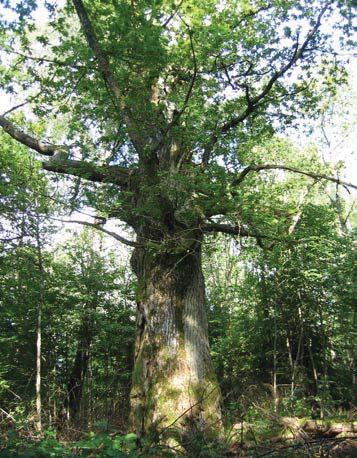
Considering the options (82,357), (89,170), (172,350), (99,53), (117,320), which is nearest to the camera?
(99,53)

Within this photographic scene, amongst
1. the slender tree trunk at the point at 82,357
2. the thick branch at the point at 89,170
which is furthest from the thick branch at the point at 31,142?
the slender tree trunk at the point at 82,357

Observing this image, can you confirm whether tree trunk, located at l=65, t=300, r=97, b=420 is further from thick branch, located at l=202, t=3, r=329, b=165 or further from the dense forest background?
A: thick branch, located at l=202, t=3, r=329, b=165

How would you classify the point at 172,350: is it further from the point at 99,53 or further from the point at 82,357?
the point at 82,357

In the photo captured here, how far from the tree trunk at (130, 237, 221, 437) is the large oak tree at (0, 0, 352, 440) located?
18mm

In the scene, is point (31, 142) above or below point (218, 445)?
above

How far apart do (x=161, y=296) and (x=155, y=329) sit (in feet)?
1.87

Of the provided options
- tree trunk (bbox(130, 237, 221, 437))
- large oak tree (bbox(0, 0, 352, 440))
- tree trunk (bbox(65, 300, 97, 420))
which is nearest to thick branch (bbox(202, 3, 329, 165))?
large oak tree (bbox(0, 0, 352, 440))

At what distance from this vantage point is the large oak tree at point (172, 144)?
20.1 ft

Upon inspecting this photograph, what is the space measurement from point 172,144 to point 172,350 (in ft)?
14.6

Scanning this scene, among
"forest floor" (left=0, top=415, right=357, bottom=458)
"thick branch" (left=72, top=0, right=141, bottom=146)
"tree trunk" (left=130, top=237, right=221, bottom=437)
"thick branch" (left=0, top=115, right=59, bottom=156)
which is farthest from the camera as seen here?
"thick branch" (left=0, top=115, right=59, bottom=156)

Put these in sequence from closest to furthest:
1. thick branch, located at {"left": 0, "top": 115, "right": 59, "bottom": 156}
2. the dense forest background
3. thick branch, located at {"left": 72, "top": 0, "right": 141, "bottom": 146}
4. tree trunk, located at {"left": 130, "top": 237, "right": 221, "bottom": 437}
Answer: thick branch, located at {"left": 72, "top": 0, "right": 141, "bottom": 146}, tree trunk, located at {"left": 130, "top": 237, "right": 221, "bottom": 437}, thick branch, located at {"left": 0, "top": 115, "right": 59, "bottom": 156}, the dense forest background

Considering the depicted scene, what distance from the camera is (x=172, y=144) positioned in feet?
28.6

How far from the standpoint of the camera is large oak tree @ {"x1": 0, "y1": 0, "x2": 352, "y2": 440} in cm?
614

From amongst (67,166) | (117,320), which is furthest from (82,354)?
(67,166)
